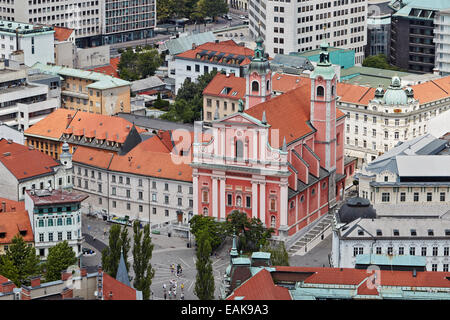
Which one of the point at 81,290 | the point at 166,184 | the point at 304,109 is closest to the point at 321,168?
the point at 304,109

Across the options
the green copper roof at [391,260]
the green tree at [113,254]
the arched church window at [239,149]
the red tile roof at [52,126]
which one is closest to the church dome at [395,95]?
the arched church window at [239,149]

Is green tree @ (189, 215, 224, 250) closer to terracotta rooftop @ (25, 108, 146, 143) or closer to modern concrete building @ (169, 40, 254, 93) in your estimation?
terracotta rooftop @ (25, 108, 146, 143)

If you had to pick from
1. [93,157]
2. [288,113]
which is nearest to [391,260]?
[288,113]

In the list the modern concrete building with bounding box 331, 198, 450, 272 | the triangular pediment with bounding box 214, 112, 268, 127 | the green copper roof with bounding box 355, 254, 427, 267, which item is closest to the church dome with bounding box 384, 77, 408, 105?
the triangular pediment with bounding box 214, 112, 268, 127

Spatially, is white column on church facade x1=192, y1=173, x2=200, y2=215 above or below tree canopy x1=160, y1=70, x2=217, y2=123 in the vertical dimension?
below

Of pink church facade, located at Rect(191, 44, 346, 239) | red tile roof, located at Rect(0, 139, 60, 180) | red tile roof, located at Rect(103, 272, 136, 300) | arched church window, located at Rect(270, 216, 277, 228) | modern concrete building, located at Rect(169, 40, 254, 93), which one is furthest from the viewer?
modern concrete building, located at Rect(169, 40, 254, 93)
